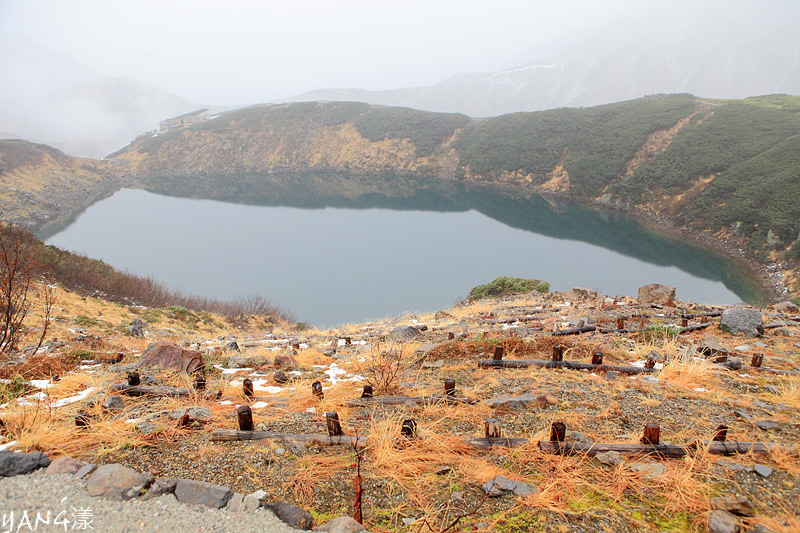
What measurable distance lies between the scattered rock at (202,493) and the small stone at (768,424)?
4807 millimetres

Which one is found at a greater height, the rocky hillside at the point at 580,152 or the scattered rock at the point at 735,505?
the rocky hillside at the point at 580,152

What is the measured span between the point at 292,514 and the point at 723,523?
2710 millimetres

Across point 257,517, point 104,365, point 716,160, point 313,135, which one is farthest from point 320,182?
point 257,517

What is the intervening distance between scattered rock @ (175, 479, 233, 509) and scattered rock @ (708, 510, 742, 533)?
3.13 m

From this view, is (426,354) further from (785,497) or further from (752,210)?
(752,210)

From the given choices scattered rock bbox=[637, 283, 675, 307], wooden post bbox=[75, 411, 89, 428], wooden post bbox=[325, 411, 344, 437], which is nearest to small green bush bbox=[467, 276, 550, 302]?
scattered rock bbox=[637, 283, 675, 307]

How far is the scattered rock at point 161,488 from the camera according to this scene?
2.60 m

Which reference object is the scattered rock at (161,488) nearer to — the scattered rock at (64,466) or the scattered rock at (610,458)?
the scattered rock at (64,466)

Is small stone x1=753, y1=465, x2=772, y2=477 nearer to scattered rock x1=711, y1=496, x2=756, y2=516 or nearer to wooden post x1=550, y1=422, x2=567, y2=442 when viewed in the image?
scattered rock x1=711, y1=496, x2=756, y2=516

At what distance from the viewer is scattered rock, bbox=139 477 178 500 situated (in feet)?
8.52

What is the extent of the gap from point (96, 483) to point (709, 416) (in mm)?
5468

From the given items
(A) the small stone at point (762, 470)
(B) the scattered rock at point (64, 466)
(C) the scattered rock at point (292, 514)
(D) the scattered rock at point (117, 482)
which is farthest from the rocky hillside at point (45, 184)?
(A) the small stone at point (762, 470)

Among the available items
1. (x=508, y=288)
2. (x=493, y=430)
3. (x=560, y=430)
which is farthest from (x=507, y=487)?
(x=508, y=288)

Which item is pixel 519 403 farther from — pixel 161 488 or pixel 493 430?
pixel 161 488
